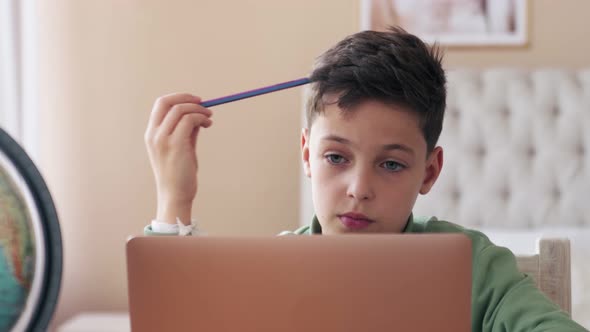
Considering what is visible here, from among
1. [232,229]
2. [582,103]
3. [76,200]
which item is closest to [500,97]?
[582,103]

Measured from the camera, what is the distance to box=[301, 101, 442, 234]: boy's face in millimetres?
1084

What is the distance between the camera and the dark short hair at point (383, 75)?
1.12 metres

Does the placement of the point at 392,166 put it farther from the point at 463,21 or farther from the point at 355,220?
the point at 463,21

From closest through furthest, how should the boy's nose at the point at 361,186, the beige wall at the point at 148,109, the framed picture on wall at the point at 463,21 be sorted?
1. the boy's nose at the point at 361,186
2. the framed picture on wall at the point at 463,21
3. the beige wall at the point at 148,109

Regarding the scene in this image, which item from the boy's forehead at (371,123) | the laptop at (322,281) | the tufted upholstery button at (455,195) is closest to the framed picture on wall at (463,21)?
the tufted upholstery button at (455,195)

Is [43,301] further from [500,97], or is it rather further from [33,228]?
[500,97]

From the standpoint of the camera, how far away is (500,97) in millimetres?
2719

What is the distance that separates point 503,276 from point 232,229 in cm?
207

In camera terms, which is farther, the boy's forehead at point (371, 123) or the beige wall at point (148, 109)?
the beige wall at point (148, 109)

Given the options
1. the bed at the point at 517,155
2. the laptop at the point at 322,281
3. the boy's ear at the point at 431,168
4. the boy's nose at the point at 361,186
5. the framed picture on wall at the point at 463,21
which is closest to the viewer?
the laptop at the point at 322,281

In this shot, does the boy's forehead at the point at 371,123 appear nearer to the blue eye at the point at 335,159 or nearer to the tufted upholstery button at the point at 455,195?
the blue eye at the point at 335,159

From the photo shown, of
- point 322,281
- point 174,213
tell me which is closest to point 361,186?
point 174,213

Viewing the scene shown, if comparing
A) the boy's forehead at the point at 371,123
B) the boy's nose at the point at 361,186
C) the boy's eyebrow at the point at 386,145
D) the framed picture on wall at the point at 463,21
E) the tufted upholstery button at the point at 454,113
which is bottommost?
the boy's nose at the point at 361,186

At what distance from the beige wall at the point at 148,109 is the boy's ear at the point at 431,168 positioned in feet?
5.63
